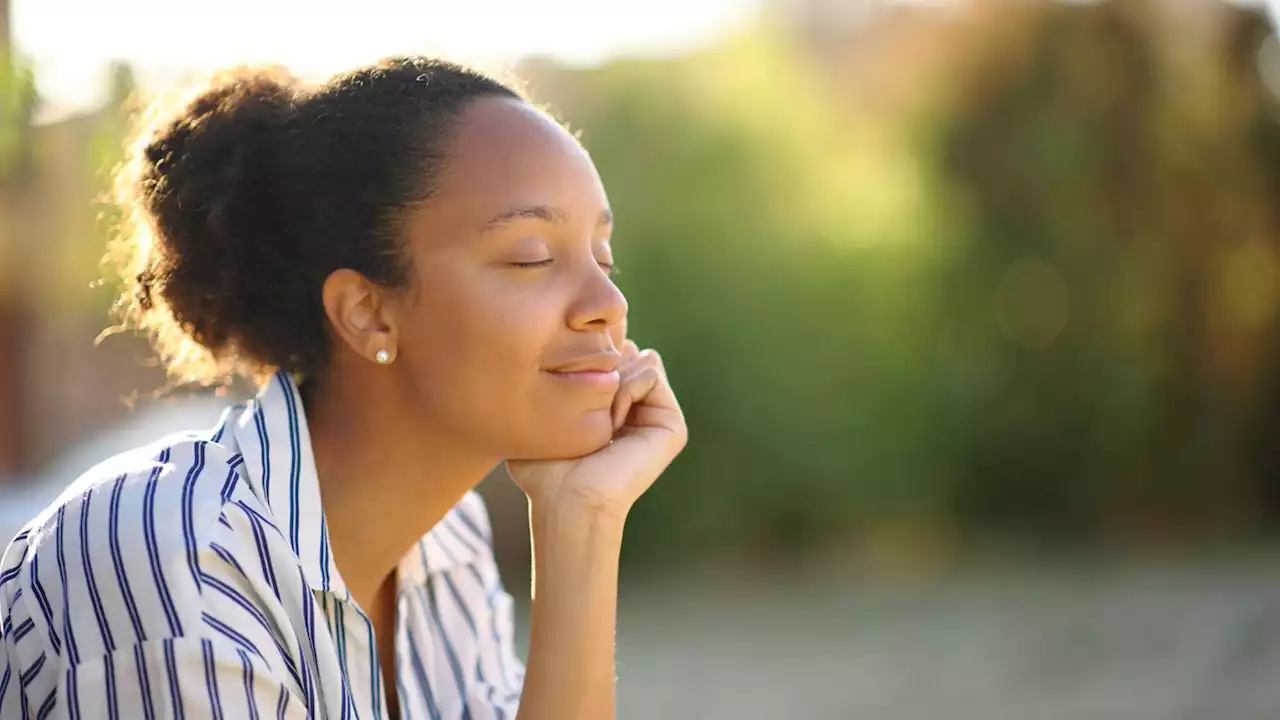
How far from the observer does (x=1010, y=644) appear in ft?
24.2

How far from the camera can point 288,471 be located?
2268mm

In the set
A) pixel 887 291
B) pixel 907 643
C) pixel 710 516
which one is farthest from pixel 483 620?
pixel 887 291

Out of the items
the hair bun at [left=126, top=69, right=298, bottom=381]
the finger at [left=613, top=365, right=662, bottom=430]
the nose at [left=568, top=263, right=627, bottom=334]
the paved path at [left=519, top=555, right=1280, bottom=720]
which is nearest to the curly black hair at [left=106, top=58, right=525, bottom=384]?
the hair bun at [left=126, top=69, right=298, bottom=381]

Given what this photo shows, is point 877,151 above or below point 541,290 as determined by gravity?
above

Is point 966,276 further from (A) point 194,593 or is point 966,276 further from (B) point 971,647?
(A) point 194,593

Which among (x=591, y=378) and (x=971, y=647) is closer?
(x=591, y=378)

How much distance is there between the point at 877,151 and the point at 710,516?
2.84 m

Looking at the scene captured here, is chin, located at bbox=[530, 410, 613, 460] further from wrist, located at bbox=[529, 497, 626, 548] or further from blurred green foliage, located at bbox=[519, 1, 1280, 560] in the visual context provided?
blurred green foliage, located at bbox=[519, 1, 1280, 560]

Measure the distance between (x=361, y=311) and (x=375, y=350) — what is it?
76 mm

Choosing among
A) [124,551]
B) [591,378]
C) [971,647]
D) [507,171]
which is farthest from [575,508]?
[971,647]

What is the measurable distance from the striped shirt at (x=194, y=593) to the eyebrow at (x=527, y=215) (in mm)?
475

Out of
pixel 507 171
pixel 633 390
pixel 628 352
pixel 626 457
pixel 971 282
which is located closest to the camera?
pixel 507 171

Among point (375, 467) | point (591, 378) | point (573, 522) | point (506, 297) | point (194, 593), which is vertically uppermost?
point (506, 297)

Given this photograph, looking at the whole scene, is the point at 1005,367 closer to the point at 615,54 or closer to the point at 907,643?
the point at 907,643
